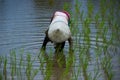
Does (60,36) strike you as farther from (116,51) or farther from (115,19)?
(115,19)

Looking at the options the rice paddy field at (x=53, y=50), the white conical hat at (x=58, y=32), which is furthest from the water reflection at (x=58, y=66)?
the white conical hat at (x=58, y=32)

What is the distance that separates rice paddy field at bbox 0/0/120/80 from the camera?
5016 mm

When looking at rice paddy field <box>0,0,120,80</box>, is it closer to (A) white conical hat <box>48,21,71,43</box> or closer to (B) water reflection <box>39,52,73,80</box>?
(B) water reflection <box>39,52,73,80</box>

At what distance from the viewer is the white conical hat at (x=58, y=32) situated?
5416mm

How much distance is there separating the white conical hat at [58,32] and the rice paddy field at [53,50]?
0.24 metres

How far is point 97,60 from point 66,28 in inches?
22.1

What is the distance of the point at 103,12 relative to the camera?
891cm

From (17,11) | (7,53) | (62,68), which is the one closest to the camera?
(62,68)

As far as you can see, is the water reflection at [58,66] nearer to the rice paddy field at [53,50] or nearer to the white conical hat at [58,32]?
the rice paddy field at [53,50]

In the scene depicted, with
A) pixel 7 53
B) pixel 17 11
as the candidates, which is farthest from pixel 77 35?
pixel 17 11

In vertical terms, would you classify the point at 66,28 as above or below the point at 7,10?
above

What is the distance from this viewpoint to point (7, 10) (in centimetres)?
989

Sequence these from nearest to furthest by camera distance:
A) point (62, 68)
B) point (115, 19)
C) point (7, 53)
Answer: point (62, 68), point (7, 53), point (115, 19)

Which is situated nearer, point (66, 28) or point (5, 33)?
point (66, 28)
